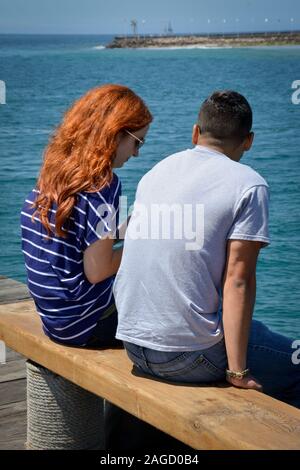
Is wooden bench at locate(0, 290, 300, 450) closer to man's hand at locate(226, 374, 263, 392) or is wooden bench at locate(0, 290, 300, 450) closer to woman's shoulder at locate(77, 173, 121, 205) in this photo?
man's hand at locate(226, 374, 263, 392)

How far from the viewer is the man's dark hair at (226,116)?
2438mm

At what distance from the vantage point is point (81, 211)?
256 centimetres

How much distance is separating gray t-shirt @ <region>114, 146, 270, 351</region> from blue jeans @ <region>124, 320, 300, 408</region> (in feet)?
0.11

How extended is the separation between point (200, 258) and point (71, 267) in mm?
419

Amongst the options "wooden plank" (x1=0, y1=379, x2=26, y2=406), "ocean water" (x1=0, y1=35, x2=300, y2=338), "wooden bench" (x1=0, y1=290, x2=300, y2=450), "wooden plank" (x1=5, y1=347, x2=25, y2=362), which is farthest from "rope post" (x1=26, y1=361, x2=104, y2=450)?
"ocean water" (x1=0, y1=35, x2=300, y2=338)

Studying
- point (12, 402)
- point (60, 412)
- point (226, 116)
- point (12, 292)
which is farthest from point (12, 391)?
point (226, 116)

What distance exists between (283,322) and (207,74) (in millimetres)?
48557

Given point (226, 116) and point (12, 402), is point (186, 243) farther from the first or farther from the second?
point (12, 402)

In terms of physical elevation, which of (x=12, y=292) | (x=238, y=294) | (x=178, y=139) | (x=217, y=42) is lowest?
(x=217, y=42)

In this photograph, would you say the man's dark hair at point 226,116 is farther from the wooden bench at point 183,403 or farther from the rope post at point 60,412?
the rope post at point 60,412

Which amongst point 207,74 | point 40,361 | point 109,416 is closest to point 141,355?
point 40,361

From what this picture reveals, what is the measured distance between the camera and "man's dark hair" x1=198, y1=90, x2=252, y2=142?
96.0 inches

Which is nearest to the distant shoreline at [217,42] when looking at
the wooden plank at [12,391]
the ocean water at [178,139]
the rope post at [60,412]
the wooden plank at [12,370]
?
the ocean water at [178,139]

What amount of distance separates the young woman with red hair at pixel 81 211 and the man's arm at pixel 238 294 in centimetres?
38
